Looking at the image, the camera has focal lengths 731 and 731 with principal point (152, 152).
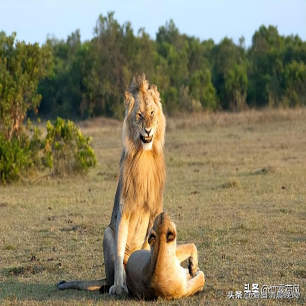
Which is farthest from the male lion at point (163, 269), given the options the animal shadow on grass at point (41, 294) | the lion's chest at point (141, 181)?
the lion's chest at point (141, 181)

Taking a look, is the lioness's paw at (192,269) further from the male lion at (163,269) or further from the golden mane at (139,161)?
the golden mane at (139,161)

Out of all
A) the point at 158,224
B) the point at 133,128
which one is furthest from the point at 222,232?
the point at 158,224

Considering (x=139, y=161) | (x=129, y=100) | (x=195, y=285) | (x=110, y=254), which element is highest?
(x=129, y=100)

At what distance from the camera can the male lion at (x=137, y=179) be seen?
6.40 metres

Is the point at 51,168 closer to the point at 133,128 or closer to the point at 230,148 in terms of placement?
the point at 230,148

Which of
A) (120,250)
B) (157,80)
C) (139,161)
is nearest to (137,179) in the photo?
(139,161)

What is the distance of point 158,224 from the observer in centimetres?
554

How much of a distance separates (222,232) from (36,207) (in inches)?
165

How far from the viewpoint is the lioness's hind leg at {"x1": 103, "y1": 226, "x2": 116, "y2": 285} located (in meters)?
6.40

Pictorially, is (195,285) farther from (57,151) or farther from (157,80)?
(157,80)

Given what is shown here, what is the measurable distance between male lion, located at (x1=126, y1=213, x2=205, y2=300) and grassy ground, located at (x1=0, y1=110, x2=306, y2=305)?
0.38ft

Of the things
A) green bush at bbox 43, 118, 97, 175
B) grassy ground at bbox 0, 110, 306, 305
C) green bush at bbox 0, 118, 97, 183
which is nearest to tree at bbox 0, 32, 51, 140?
green bush at bbox 0, 118, 97, 183

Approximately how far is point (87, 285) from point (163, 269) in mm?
1121

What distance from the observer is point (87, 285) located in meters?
6.41
